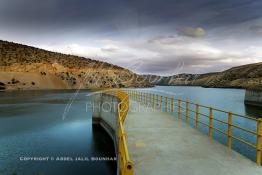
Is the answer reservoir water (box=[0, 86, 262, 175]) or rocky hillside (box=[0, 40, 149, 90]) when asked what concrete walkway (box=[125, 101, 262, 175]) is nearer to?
reservoir water (box=[0, 86, 262, 175])

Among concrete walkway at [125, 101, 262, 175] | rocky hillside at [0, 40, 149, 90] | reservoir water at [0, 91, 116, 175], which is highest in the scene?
rocky hillside at [0, 40, 149, 90]

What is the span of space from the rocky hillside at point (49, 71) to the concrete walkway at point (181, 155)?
97.8m

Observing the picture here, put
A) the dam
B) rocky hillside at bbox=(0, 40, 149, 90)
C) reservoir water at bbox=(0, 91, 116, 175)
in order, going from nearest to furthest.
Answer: the dam < reservoir water at bbox=(0, 91, 116, 175) < rocky hillside at bbox=(0, 40, 149, 90)

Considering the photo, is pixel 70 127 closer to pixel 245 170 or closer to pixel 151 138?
pixel 151 138

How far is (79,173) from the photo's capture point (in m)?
13.9

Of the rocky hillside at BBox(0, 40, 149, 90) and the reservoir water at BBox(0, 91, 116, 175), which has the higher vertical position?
the rocky hillside at BBox(0, 40, 149, 90)

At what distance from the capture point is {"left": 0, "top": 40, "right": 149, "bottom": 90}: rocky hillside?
101 m

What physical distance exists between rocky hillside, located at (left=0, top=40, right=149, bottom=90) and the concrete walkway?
97750 mm

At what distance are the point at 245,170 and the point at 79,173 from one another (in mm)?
10441

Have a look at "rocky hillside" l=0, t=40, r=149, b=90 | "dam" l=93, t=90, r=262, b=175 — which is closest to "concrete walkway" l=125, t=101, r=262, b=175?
"dam" l=93, t=90, r=262, b=175

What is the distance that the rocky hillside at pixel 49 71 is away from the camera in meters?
101

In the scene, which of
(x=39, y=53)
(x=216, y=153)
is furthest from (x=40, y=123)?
(x=39, y=53)

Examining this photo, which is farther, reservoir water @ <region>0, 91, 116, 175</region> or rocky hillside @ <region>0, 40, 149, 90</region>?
rocky hillside @ <region>0, 40, 149, 90</region>

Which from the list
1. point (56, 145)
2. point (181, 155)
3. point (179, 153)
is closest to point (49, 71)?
point (56, 145)
